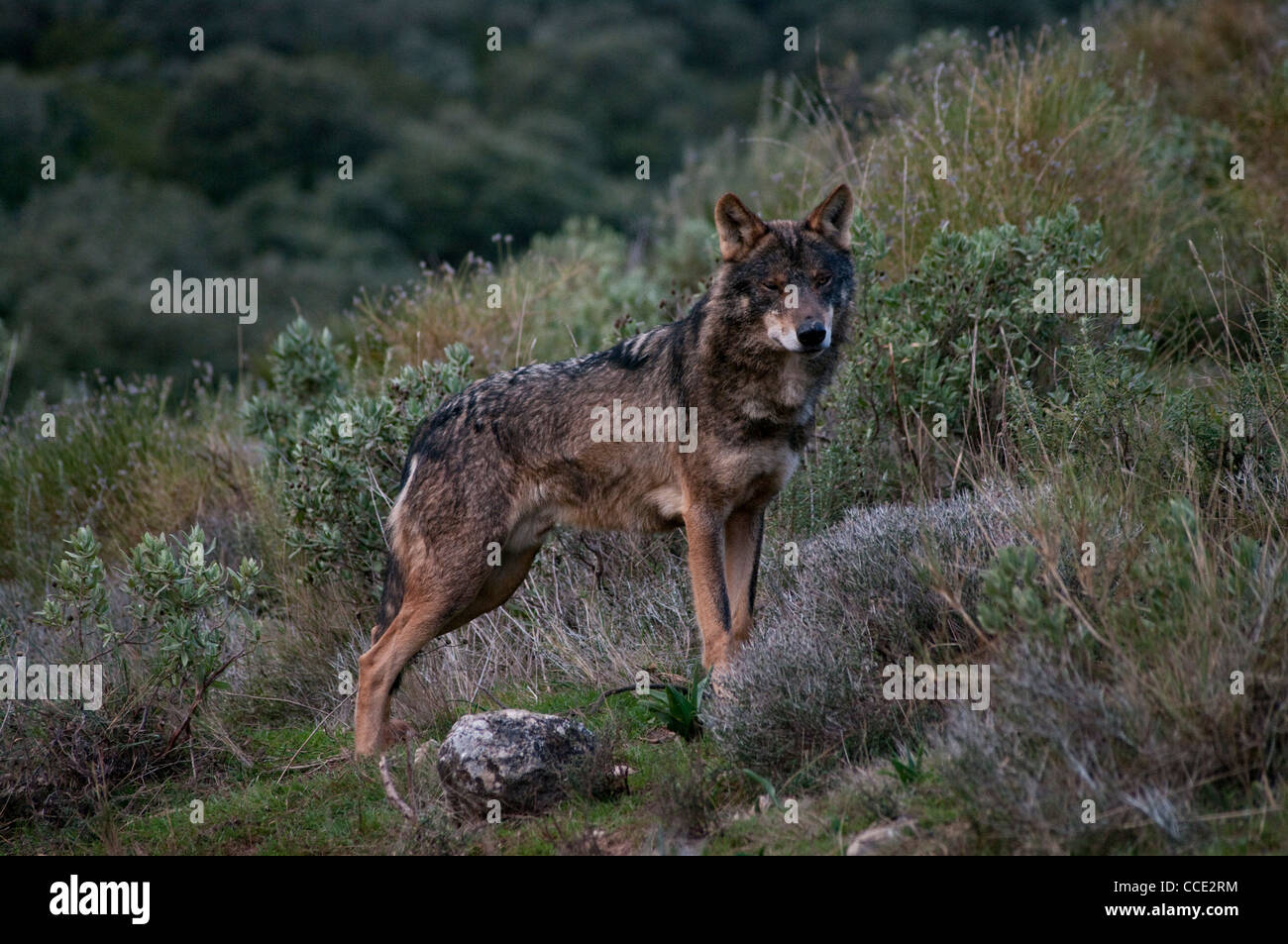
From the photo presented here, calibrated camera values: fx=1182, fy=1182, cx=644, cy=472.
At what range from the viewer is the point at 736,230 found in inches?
246

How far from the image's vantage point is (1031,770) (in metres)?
4.20

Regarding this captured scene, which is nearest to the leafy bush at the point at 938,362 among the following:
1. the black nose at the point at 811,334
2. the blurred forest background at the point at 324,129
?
the black nose at the point at 811,334

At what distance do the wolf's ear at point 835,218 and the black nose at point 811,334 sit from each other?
2.73ft

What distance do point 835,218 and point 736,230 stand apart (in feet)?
1.86

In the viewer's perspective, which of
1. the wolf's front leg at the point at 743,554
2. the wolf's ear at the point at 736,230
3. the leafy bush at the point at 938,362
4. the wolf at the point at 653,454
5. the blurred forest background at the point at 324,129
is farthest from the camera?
the blurred forest background at the point at 324,129

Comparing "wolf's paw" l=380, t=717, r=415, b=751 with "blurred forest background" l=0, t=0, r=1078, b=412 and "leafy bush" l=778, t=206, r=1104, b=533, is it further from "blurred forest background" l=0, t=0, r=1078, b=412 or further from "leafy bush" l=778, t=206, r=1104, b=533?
"blurred forest background" l=0, t=0, r=1078, b=412

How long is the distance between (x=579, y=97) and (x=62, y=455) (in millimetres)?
45996

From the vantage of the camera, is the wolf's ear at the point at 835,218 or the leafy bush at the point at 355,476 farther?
the leafy bush at the point at 355,476

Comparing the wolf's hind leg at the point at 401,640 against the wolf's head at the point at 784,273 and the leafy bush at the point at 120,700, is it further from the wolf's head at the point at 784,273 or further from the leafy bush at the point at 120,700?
the wolf's head at the point at 784,273

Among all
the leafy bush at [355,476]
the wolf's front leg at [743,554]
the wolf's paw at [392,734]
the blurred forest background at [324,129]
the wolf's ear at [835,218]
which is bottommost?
the wolf's paw at [392,734]

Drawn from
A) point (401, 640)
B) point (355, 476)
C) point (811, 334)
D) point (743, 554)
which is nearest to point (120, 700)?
point (401, 640)

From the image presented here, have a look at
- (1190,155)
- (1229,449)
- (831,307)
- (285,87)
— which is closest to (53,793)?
(831,307)

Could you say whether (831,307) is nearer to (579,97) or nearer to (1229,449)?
(1229,449)

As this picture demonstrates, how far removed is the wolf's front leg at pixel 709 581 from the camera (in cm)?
601
